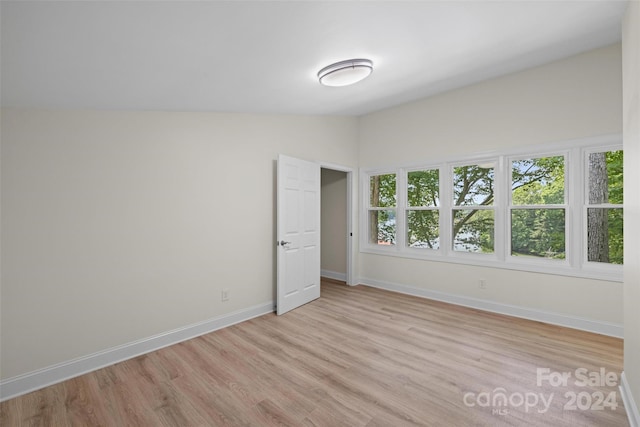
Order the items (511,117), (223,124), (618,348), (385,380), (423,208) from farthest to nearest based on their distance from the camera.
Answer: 1. (423,208)
2. (511,117)
3. (223,124)
4. (618,348)
5. (385,380)

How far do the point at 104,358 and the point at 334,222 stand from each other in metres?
3.95

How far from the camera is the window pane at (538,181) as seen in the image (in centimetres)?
340

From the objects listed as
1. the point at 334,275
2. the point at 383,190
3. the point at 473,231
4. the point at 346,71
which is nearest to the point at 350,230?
the point at 383,190

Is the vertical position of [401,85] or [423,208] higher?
[401,85]

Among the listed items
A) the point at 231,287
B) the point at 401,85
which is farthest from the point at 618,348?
the point at 231,287

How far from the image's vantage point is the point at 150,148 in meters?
2.75

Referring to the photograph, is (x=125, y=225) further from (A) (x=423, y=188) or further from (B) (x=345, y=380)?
(A) (x=423, y=188)

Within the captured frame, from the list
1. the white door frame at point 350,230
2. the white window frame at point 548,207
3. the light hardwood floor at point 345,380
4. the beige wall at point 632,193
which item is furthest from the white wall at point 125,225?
the beige wall at point 632,193

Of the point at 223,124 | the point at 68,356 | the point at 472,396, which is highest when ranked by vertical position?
the point at 223,124

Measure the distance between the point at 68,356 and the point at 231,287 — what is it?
4.82 feet

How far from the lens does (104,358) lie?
2.47 m

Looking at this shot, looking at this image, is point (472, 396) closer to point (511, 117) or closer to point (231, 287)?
point (231, 287)

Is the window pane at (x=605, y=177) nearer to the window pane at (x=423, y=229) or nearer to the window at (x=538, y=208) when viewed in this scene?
the window at (x=538, y=208)

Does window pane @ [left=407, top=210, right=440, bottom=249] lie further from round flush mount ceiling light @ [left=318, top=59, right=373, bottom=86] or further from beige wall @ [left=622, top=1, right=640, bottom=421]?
round flush mount ceiling light @ [left=318, top=59, right=373, bottom=86]
